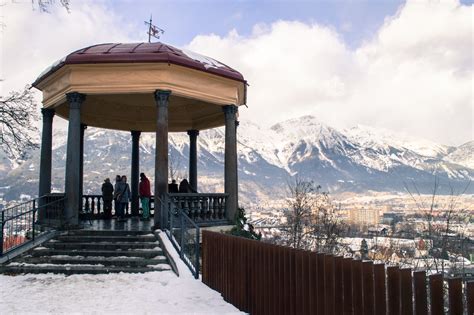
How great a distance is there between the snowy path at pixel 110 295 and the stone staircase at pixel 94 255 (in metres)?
0.30

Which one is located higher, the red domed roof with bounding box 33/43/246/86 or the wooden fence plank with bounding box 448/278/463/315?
the red domed roof with bounding box 33/43/246/86

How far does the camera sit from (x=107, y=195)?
16.0 m

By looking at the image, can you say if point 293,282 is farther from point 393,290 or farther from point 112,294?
point 112,294

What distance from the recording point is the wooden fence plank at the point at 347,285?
453 centimetres

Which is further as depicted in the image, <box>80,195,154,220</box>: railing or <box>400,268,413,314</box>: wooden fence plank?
<box>80,195,154,220</box>: railing

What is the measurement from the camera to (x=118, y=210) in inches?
609

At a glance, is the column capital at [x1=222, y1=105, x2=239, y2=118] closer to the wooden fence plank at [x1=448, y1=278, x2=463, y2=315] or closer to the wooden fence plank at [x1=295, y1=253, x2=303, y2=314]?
the wooden fence plank at [x1=295, y1=253, x2=303, y2=314]

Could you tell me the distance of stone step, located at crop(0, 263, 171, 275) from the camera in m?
9.88

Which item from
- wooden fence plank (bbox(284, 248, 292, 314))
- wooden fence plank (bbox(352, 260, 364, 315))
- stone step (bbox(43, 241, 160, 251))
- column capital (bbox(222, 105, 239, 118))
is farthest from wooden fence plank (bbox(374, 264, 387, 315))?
column capital (bbox(222, 105, 239, 118))

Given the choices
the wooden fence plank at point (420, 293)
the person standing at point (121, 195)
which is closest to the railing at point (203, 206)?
the person standing at point (121, 195)

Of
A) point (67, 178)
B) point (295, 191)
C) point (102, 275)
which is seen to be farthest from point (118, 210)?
point (295, 191)

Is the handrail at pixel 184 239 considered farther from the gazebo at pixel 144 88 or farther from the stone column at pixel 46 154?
the stone column at pixel 46 154

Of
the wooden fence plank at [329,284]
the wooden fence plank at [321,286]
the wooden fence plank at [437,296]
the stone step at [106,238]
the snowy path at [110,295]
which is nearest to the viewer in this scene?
the wooden fence plank at [437,296]

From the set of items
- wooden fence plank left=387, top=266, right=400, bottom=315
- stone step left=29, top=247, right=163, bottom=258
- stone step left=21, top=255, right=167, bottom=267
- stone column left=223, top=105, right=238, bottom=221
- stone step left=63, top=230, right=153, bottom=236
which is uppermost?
stone column left=223, top=105, right=238, bottom=221
